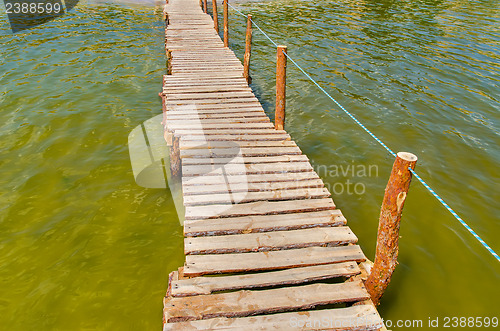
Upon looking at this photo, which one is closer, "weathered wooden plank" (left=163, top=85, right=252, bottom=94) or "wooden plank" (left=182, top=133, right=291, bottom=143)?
"wooden plank" (left=182, top=133, right=291, bottom=143)

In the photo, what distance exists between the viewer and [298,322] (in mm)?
3686

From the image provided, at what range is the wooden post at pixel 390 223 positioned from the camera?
343 cm

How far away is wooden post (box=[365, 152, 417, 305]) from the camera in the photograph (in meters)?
3.43

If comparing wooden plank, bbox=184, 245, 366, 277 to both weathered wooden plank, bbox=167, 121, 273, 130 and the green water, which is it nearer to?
the green water

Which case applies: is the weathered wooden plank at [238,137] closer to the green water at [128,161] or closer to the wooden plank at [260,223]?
the green water at [128,161]

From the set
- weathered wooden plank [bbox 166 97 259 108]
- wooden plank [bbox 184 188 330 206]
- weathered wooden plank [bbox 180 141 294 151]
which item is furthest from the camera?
weathered wooden plank [bbox 166 97 259 108]

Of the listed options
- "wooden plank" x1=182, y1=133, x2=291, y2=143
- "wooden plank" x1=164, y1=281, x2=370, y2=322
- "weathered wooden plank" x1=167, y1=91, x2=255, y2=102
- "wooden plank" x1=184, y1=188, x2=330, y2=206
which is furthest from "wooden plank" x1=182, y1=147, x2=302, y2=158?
"wooden plank" x1=164, y1=281, x2=370, y2=322

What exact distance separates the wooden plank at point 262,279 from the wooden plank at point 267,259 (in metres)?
0.08

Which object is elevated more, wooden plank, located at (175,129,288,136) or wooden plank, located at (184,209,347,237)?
wooden plank, located at (175,129,288,136)

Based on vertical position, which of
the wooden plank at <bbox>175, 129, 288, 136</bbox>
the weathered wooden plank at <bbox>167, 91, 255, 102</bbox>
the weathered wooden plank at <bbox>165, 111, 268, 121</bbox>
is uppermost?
the weathered wooden plank at <bbox>167, 91, 255, 102</bbox>

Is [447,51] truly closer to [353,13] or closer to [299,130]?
[353,13]

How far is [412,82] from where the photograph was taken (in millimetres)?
12234

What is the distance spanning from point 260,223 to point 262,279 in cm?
98

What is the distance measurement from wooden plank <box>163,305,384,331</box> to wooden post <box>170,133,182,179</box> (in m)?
3.90
